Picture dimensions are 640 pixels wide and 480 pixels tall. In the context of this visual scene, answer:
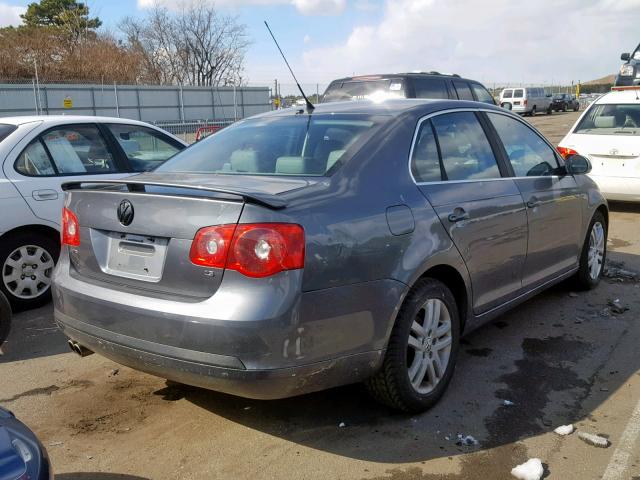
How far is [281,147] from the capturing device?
12.2 ft

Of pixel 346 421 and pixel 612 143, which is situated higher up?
pixel 612 143

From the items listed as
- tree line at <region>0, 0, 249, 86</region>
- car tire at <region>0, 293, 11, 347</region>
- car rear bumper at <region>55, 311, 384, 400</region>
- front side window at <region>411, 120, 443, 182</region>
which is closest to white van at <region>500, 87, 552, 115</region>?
tree line at <region>0, 0, 249, 86</region>

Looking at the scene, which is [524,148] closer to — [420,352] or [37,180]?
[420,352]

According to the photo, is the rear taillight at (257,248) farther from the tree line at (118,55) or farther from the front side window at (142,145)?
the tree line at (118,55)

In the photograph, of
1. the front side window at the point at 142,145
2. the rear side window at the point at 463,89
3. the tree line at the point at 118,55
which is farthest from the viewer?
the tree line at the point at 118,55

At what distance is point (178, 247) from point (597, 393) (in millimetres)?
2633

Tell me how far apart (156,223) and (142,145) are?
3713mm

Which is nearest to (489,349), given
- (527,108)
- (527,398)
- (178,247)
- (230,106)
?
(527,398)

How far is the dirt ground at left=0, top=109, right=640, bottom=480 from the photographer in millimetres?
3047

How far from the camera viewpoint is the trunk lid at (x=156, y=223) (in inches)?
112

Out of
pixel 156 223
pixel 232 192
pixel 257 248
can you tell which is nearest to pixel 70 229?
pixel 156 223

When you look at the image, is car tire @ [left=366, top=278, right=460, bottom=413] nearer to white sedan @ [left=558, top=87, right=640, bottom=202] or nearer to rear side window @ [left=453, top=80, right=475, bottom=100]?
white sedan @ [left=558, top=87, right=640, bottom=202]

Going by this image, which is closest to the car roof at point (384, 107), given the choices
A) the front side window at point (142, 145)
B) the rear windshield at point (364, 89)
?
the front side window at point (142, 145)

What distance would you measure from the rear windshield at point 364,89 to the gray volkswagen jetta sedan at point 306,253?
5.97 meters
